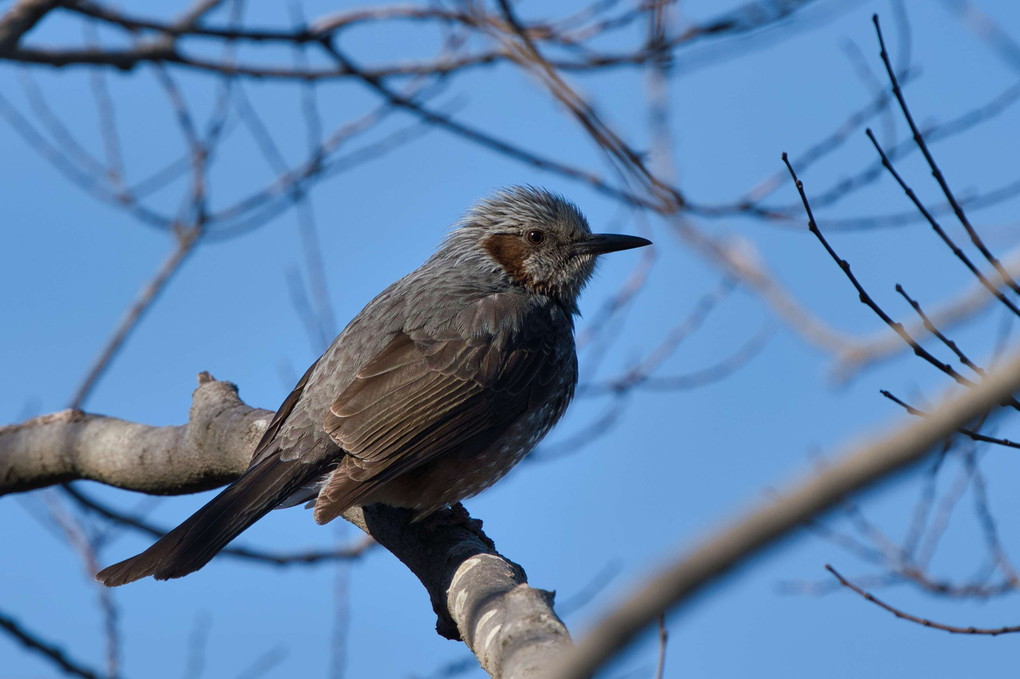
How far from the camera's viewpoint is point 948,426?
1.31 m

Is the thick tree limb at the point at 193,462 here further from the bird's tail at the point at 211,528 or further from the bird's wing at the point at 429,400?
the bird's tail at the point at 211,528

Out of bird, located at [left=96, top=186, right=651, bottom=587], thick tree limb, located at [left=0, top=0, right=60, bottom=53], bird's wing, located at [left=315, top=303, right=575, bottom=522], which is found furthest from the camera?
thick tree limb, located at [left=0, top=0, right=60, bottom=53]

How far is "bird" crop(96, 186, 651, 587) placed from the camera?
4.07 metres

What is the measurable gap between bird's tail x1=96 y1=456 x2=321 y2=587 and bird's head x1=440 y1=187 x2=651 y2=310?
190 cm

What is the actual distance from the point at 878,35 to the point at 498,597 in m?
2.37

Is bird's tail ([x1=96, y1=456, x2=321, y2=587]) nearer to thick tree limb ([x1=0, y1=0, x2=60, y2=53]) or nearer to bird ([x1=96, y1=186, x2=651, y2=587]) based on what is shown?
bird ([x1=96, y1=186, x2=651, y2=587])

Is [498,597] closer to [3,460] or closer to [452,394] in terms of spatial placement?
[452,394]

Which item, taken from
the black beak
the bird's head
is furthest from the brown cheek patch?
the black beak

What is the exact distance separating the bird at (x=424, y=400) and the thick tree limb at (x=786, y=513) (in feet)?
9.21

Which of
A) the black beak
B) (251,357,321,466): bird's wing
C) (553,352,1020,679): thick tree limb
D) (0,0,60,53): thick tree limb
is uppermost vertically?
(0,0,60,53): thick tree limb

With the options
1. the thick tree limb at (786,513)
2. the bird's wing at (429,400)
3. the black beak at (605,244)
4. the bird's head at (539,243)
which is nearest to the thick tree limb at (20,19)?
the bird's wing at (429,400)

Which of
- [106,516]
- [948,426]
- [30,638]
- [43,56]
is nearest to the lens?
[948,426]

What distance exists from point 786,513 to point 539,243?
4.53 meters

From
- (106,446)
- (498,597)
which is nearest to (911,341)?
(498,597)
